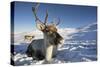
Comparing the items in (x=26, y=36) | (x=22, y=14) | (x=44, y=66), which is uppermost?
(x=22, y=14)

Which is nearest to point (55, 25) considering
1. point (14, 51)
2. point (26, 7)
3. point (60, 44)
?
point (60, 44)

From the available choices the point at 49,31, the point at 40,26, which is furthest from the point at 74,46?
the point at 40,26

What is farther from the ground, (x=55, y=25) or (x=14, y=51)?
(x=55, y=25)

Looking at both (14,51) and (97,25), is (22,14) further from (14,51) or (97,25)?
(97,25)

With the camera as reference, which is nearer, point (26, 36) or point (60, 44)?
point (26, 36)

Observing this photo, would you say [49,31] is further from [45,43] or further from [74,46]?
[74,46]
